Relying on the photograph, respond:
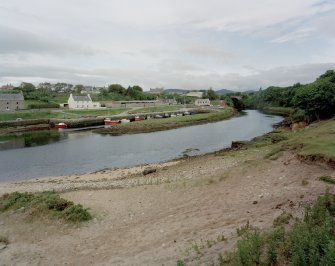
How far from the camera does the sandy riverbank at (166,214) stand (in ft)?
46.2

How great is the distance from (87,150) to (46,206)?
101ft

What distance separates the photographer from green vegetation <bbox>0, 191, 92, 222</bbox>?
61.5 feet

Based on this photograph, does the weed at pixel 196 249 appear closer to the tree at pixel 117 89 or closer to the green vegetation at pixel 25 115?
the green vegetation at pixel 25 115

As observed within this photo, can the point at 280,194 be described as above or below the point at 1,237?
above

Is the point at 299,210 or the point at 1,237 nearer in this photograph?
the point at 299,210

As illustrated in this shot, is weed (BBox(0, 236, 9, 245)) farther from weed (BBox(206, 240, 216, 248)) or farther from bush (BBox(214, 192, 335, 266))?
bush (BBox(214, 192, 335, 266))

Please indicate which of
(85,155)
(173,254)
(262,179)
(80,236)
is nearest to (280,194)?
(262,179)

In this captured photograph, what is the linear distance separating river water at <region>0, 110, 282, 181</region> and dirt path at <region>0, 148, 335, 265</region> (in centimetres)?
1165

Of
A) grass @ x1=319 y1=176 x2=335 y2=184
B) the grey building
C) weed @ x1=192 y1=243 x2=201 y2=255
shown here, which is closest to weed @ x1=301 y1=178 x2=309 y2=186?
grass @ x1=319 y1=176 x2=335 y2=184

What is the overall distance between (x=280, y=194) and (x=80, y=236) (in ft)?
36.1

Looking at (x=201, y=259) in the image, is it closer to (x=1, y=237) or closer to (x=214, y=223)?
(x=214, y=223)

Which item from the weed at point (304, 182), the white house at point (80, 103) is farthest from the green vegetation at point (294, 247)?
the white house at point (80, 103)

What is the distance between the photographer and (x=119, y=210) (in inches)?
789

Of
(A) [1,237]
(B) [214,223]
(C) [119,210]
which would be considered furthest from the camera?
(C) [119,210]
